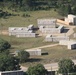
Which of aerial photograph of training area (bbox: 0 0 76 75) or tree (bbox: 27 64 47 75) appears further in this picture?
aerial photograph of training area (bbox: 0 0 76 75)

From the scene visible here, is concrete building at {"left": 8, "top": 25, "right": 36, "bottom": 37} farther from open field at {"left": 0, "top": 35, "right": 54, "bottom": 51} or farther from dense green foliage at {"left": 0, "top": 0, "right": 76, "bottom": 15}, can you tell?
dense green foliage at {"left": 0, "top": 0, "right": 76, "bottom": 15}

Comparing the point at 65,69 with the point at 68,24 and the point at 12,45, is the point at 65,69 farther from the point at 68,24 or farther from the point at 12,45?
the point at 68,24

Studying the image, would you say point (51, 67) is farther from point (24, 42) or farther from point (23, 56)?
point (24, 42)

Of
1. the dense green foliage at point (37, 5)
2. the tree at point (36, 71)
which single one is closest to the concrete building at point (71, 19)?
the dense green foliage at point (37, 5)

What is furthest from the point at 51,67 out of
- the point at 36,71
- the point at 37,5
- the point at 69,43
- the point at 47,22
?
the point at 37,5

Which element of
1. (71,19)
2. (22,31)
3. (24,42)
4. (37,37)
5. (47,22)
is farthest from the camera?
(71,19)

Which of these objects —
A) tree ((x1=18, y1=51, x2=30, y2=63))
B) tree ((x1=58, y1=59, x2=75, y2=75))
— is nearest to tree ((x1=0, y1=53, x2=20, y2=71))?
tree ((x1=58, y1=59, x2=75, y2=75))

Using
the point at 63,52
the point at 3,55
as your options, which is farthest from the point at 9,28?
the point at 3,55

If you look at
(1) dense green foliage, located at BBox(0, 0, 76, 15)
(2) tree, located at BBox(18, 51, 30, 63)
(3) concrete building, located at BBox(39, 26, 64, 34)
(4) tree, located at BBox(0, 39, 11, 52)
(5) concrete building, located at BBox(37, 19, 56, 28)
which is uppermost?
(1) dense green foliage, located at BBox(0, 0, 76, 15)
